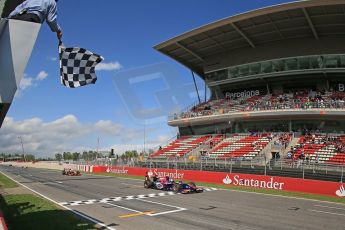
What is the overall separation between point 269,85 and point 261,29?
756 cm

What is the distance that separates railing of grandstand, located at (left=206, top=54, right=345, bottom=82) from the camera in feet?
119

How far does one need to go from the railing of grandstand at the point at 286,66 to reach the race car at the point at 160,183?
73.3 ft

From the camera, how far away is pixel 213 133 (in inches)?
1678

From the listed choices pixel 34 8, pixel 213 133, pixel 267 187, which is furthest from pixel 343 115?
pixel 34 8

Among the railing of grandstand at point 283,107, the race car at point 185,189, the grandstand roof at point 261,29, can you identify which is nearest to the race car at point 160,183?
the race car at point 185,189

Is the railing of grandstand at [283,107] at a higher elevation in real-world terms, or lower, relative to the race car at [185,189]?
higher

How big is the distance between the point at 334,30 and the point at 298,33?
136 inches

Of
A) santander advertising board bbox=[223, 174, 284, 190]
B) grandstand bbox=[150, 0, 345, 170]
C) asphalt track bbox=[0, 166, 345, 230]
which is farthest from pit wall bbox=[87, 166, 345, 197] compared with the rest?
grandstand bbox=[150, 0, 345, 170]

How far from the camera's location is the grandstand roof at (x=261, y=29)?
32469mm

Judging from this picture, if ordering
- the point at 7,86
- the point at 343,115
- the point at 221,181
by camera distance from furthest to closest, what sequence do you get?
the point at 343,115 < the point at 221,181 < the point at 7,86

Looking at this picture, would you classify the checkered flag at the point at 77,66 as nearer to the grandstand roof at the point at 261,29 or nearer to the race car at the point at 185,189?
the race car at the point at 185,189

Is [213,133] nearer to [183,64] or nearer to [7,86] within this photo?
[183,64]

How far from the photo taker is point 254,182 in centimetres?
2372

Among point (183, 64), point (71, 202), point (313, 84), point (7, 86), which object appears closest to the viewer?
point (7, 86)
